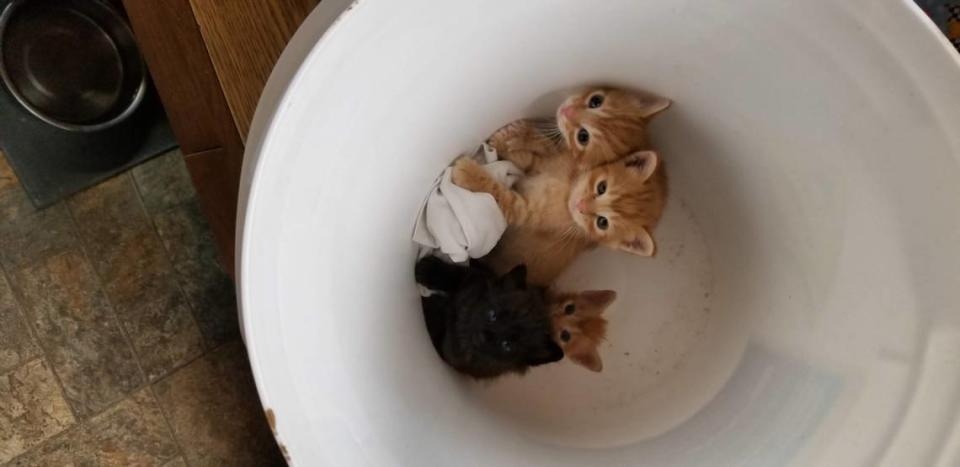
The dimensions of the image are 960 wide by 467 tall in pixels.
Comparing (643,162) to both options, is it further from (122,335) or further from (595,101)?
(122,335)

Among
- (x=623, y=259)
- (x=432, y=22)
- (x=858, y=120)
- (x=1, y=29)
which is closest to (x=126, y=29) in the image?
(x=1, y=29)

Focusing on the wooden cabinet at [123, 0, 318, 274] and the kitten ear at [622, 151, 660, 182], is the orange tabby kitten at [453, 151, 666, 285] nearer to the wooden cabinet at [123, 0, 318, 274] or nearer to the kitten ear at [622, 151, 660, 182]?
the kitten ear at [622, 151, 660, 182]

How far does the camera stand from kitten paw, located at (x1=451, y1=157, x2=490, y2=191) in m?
0.98

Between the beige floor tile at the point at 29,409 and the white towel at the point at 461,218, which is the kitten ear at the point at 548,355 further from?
the beige floor tile at the point at 29,409

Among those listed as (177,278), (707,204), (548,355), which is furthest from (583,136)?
(177,278)

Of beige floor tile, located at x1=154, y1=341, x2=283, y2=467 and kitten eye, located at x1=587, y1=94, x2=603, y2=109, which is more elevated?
kitten eye, located at x1=587, y1=94, x2=603, y2=109

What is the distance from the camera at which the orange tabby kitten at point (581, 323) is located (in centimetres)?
114

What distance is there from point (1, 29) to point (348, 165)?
2.92 ft

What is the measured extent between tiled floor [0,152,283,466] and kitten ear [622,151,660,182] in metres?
0.84

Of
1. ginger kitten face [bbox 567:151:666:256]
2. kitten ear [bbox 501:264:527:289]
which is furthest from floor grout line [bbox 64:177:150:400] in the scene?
ginger kitten face [bbox 567:151:666:256]

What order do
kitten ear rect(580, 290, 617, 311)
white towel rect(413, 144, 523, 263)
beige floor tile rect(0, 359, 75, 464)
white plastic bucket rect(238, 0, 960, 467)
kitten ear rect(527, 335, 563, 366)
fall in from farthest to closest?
beige floor tile rect(0, 359, 75, 464), kitten ear rect(580, 290, 617, 311), kitten ear rect(527, 335, 563, 366), white towel rect(413, 144, 523, 263), white plastic bucket rect(238, 0, 960, 467)

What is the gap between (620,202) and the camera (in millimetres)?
1080

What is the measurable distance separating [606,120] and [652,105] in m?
0.07

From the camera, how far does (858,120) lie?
2.41 ft
